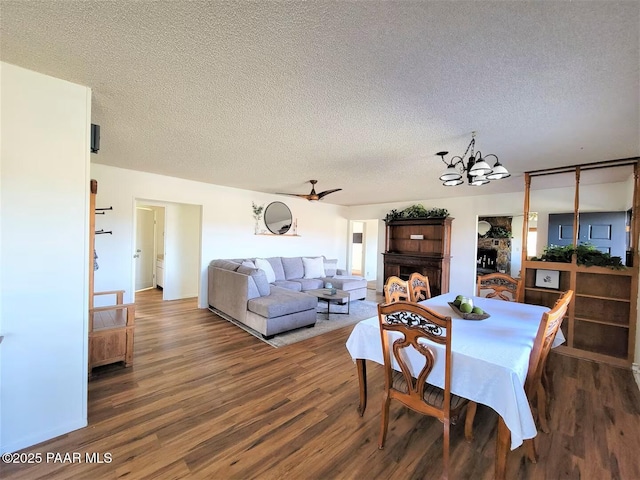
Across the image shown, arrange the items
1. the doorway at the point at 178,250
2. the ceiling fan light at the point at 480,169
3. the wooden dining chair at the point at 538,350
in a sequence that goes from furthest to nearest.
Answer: the doorway at the point at 178,250 < the ceiling fan light at the point at 480,169 < the wooden dining chair at the point at 538,350

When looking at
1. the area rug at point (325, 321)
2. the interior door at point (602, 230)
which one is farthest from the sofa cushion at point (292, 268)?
the interior door at point (602, 230)

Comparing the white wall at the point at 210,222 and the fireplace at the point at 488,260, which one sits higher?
the white wall at the point at 210,222

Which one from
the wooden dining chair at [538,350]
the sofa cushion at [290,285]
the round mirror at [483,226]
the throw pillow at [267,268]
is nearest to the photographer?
the wooden dining chair at [538,350]

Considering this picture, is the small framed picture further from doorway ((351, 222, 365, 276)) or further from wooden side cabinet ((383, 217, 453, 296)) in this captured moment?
doorway ((351, 222, 365, 276))

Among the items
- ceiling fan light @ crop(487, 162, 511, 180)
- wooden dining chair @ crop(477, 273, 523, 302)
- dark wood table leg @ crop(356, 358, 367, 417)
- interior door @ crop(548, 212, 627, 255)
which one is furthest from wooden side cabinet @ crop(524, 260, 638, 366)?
dark wood table leg @ crop(356, 358, 367, 417)

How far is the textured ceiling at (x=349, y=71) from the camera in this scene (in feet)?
4.00

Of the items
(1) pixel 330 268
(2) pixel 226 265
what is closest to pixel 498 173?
(2) pixel 226 265

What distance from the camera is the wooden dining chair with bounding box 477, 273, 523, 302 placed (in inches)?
119

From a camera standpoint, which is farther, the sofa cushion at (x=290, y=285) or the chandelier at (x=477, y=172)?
the sofa cushion at (x=290, y=285)

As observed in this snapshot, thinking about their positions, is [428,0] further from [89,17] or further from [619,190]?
[619,190]

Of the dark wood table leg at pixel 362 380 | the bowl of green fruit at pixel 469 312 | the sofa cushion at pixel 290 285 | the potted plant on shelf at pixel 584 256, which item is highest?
the potted plant on shelf at pixel 584 256

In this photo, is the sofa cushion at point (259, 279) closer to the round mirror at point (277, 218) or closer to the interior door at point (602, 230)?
the round mirror at point (277, 218)

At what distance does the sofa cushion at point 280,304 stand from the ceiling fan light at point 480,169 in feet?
8.83

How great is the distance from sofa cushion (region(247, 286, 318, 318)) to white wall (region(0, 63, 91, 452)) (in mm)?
1938
